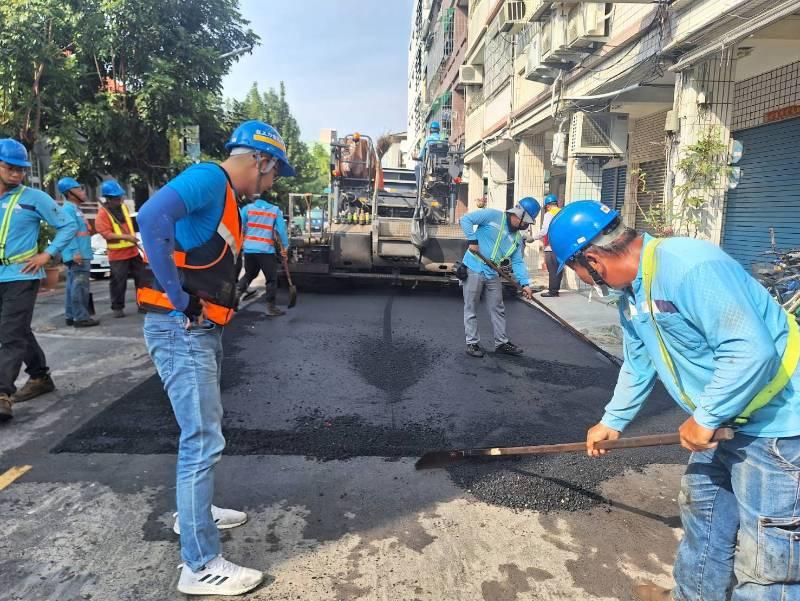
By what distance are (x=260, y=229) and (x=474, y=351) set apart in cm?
364

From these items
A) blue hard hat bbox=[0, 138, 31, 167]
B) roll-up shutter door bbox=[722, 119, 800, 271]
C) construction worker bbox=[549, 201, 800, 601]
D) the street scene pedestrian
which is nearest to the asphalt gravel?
the street scene pedestrian

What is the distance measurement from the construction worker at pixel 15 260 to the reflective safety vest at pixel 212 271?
2.48 meters

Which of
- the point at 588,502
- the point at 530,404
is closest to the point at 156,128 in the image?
the point at 530,404

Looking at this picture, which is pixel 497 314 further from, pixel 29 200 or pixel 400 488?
pixel 29 200

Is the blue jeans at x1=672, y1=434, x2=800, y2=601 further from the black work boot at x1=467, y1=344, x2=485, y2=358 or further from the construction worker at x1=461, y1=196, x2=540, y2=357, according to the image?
the construction worker at x1=461, y1=196, x2=540, y2=357

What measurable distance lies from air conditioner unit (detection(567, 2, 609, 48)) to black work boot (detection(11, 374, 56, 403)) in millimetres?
8562

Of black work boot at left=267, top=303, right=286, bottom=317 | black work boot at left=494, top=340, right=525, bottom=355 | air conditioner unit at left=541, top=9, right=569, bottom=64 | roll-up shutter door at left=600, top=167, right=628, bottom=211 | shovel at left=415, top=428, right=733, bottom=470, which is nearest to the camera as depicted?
shovel at left=415, top=428, right=733, bottom=470

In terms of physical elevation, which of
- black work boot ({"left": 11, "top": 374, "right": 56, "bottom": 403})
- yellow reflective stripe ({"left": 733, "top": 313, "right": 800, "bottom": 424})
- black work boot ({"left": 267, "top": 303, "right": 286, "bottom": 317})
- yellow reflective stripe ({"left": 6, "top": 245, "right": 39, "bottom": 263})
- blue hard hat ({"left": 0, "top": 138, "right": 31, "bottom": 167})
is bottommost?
black work boot ({"left": 11, "top": 374, "right": 56, "bottom": 403})

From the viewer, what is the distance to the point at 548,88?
472 inches

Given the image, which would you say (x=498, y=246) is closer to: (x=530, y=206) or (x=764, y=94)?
(x=530, y=206)

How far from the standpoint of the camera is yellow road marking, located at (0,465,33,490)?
318 centimetres

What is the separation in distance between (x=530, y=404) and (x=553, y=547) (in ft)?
6.88

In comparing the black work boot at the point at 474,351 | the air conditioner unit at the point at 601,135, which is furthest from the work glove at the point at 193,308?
the air conditioner unit at the point at 601,135

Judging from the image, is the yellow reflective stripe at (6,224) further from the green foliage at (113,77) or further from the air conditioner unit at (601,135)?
the air conditioner unit at (601,135)
